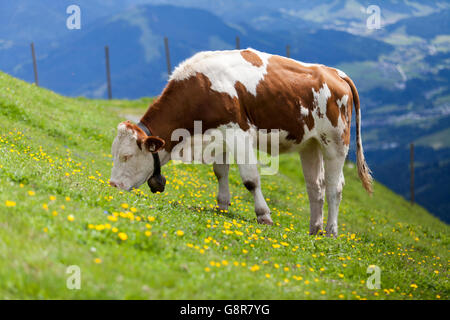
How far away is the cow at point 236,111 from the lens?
30.5ft

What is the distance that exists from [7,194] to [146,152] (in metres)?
3.56

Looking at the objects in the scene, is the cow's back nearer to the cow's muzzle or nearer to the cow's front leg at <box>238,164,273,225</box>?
the cow's front leg at <box>238,164,273,225</box>

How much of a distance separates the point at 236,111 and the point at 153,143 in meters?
1.66

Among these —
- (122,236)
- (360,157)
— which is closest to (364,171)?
(360,157)

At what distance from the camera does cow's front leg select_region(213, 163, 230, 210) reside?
1059 cm

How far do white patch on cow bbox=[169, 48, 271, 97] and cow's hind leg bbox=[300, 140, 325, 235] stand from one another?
2575 millimetres

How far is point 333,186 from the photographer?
36.9 feet

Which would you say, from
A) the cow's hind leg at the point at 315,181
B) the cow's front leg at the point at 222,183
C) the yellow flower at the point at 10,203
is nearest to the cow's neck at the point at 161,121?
the cow's front leg at the point at 222,183

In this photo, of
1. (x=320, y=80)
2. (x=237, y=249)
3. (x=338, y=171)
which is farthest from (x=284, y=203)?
(x=237, y=249)

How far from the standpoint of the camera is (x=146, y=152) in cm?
952

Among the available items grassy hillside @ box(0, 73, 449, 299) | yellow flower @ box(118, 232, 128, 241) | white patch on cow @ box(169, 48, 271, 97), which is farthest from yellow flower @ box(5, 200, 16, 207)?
white patch on cow @ box(169, 48, 271, 97)

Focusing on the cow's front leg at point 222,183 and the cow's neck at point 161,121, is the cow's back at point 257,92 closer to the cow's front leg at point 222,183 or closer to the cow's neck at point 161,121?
the cow's neck at point 161,121

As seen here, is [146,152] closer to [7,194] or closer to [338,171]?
[7,194]

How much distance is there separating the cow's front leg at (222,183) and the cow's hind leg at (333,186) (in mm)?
2342
